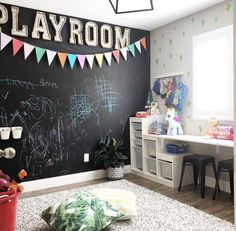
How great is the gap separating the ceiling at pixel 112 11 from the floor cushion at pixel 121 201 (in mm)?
2262

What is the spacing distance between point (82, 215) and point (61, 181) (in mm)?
1699

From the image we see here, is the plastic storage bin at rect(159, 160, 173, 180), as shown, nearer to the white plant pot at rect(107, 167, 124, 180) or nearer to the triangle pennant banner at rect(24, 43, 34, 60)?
the white plant pot at rect(107, 167, 124, 180)

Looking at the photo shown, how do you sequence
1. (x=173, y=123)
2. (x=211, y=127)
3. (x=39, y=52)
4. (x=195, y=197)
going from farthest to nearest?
(x=173, y=123)
(x=39, y=52)
(x=211, y=127)
(x=195, y=197)

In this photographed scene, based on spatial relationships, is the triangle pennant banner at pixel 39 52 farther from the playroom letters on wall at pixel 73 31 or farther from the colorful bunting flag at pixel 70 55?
the playroom letters on wall at pixel 73 31

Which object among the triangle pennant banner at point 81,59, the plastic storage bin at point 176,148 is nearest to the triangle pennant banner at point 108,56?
the triangle pennant banner at point 81,59

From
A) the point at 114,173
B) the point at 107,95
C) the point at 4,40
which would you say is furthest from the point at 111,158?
the point at 4,40

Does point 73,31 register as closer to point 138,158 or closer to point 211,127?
point 138,158

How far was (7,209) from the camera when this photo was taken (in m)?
2.07

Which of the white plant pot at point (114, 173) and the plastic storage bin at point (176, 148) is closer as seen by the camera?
the plastic storage bin at point (176, 148)

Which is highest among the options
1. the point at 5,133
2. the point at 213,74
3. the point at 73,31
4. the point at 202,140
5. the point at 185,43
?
the point at 73,31

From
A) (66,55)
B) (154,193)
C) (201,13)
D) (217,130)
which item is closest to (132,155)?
(154,193)

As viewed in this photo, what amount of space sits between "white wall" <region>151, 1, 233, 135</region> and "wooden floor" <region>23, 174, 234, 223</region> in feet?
2.84

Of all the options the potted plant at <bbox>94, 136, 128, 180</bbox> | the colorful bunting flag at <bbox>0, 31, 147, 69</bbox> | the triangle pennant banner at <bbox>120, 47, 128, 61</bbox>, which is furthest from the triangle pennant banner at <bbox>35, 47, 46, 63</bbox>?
the potted plant at <bbox>94, 136, 128, 180</bbox>

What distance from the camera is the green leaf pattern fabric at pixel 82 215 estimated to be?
80.6 inches
